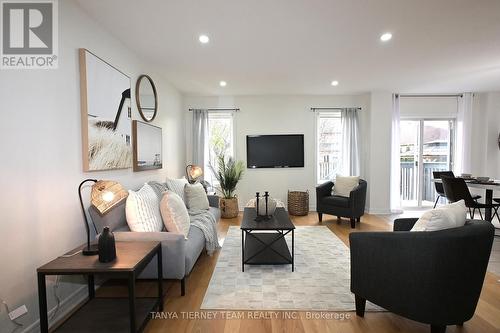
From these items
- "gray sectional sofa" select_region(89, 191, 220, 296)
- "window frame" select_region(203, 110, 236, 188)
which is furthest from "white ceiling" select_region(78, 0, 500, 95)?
"gray sectional sofa" select_region(89, 191, 220, 296)

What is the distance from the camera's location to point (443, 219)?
5.67 feet

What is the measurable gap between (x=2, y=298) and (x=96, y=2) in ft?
7.50

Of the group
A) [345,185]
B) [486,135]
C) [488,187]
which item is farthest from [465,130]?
[345,185]

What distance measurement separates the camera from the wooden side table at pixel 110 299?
154cm

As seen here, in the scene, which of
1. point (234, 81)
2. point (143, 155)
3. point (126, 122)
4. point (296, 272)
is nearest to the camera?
point (296, 272)

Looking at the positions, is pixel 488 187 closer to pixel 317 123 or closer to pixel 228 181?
pixel 317 123

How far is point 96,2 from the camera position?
7.00 feet

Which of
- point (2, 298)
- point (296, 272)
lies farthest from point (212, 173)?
point (2, 298)

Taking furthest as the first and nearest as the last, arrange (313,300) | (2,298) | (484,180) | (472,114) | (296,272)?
(472,114)
(484,180)
(296,272)
(313,300)
(2,298)

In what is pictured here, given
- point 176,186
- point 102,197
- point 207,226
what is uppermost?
point 102,197

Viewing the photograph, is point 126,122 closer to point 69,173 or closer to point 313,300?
point 69,173

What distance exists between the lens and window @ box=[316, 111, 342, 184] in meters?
5.66

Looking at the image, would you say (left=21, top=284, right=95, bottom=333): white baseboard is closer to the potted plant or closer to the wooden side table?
the wooden side table

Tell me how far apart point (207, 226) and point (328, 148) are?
367 centimetres
